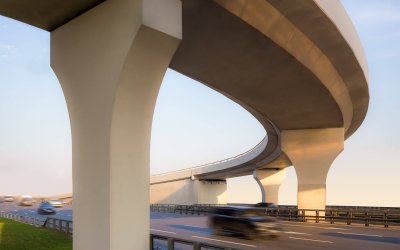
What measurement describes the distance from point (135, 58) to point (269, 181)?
59.0 meters

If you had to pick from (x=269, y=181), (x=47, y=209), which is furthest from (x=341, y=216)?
(x=269, y=181)

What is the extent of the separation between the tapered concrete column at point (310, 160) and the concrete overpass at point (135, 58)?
14.0 metres

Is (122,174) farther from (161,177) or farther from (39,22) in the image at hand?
(161,177)

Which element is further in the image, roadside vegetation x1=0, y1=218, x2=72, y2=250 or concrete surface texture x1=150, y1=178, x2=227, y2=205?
concrete surface texture x1=150, y1=178, x2=227, y2=205

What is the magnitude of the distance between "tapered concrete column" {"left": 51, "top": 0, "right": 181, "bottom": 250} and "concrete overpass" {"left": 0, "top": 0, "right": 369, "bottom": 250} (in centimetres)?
2

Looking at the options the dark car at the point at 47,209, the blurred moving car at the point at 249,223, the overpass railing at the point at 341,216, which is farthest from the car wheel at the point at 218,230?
the dark car at the point at 47,209

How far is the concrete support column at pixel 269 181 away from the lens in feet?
214

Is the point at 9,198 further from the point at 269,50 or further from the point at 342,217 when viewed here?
the point at 269,50

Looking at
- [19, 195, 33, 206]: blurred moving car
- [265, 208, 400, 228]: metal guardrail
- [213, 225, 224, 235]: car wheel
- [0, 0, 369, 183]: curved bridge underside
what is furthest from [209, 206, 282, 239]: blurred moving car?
[19, 195, 33, 206]: blurred moving car

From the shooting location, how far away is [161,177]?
257 ft

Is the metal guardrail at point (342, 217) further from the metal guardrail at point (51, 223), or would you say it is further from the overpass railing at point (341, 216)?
the metal guardrail at point (51, 223)

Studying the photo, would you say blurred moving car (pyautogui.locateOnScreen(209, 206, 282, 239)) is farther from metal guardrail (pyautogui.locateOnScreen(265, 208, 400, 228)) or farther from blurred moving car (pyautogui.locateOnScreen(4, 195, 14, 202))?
blurred moving car (pyautogui.locateOnScreen(4, 195, 14, 202))

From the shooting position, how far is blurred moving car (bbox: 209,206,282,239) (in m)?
19.3

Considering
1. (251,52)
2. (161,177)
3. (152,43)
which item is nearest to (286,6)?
(251,52)
